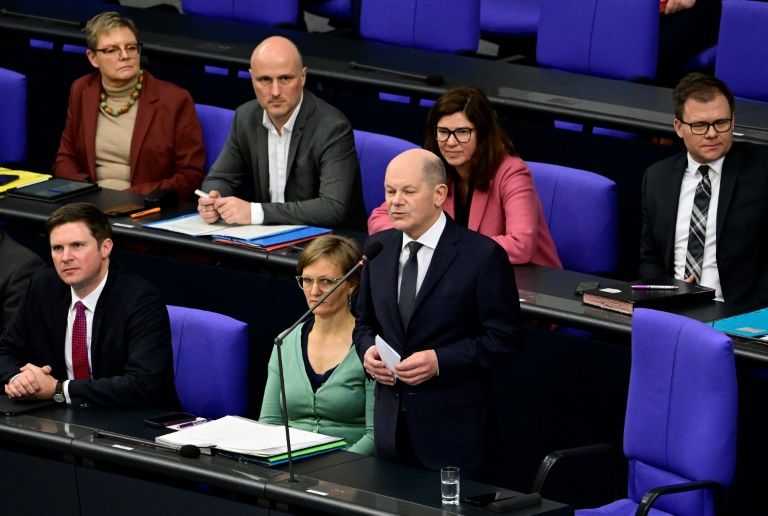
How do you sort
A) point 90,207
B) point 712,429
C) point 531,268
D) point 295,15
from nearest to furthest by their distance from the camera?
point 712,429
point 90,207
point 531,268
point 295,15

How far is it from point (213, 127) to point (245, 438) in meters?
2.24

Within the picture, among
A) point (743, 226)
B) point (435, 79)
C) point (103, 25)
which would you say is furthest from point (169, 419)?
point (435, 79)

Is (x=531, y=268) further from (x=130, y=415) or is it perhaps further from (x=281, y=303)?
(x=130, y=415)

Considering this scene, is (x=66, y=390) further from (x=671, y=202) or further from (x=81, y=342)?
(x=671, y=202)

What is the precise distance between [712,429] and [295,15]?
162 inches

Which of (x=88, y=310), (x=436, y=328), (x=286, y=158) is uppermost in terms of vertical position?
(x=286, y=158)

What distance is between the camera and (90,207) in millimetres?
4539

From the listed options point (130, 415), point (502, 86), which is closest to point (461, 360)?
point (130, 415)

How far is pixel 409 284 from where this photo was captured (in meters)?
3.97

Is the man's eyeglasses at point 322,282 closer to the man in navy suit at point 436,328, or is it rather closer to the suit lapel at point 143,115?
the man in navy suit at point 436,328

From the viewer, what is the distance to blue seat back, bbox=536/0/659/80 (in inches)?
246

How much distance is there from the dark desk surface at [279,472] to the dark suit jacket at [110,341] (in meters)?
0.10

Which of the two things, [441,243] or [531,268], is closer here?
[441,243]

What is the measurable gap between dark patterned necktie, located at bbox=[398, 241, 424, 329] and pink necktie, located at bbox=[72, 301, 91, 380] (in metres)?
1.04
